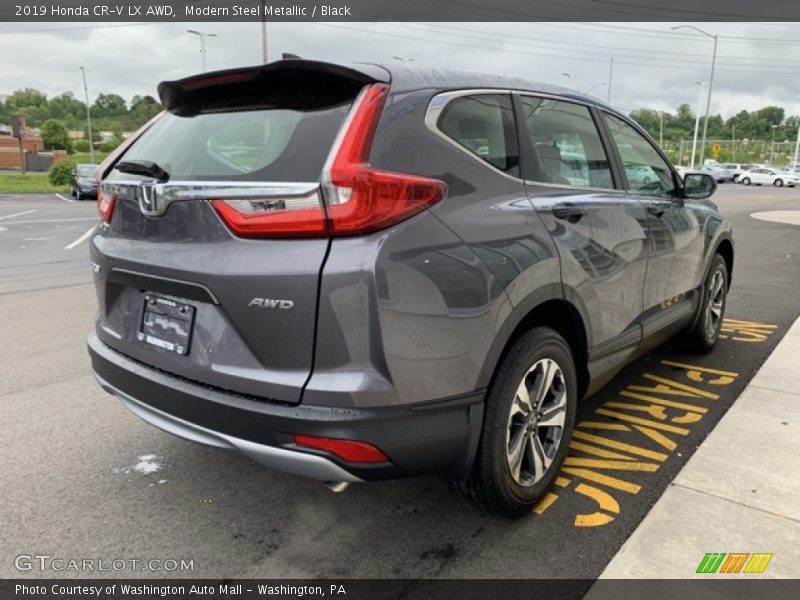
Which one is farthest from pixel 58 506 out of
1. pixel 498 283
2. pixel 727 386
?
pixel 727 386

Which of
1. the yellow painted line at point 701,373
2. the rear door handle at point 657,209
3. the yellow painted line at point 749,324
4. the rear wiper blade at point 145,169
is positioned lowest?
the yellow painted line at point 701,373

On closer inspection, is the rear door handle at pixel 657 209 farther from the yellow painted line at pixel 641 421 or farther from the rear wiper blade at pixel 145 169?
the rear wiper blade at pixel 145 169

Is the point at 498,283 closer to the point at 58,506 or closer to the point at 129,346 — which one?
the point at 129,346

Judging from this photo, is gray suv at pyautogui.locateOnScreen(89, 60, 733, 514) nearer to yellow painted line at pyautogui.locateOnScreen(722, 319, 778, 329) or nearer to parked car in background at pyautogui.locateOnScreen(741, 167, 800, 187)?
yellow painted line at pyautogui.locateOnScreen(722, 319, 778, 329)

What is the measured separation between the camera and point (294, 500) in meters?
2.88

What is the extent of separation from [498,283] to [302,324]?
2.40ft

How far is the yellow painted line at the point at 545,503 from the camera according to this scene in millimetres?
2798

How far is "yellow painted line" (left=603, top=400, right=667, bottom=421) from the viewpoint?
3.83 meters

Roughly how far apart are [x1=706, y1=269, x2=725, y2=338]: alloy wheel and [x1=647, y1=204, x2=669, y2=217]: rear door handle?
1180 millimetres

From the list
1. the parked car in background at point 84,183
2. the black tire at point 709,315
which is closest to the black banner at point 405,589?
the black tire at point 709,315

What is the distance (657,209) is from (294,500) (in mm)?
2535

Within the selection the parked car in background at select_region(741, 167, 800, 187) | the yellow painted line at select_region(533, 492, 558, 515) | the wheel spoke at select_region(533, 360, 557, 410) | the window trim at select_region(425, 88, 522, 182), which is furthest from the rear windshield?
the parked car in background at select_region(741, 167, 800, 187)

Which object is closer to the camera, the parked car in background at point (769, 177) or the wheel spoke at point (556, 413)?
the wheel spoke at point (556, 413)

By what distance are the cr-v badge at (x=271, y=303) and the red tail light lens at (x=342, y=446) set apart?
415 mm
